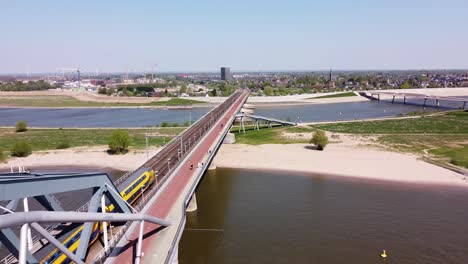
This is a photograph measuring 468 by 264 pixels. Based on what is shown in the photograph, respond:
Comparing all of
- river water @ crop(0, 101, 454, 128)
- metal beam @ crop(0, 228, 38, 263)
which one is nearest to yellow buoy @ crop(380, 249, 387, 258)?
metal beam @ crop(0, 228, 38, 263)

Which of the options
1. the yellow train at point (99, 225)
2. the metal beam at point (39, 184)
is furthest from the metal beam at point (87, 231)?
the yellow train at point (99, 225)

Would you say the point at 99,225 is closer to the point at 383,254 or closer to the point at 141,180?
the point at 141,180

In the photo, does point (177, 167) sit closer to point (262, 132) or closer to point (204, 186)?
point (204, 186)

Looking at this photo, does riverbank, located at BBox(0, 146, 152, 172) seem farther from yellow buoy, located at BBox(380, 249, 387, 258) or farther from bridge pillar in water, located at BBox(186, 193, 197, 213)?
yellow buoy, located at BBox(380, 249, 387, 258)

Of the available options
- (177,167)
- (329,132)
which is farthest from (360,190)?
A: (329,132)

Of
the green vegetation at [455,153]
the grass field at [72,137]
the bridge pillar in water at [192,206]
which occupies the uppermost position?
the green vegetation at [455,153]

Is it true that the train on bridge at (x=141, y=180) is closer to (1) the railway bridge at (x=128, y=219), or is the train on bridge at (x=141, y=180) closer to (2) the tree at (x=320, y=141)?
(1) the railway bridge at (x=128, y=219)
